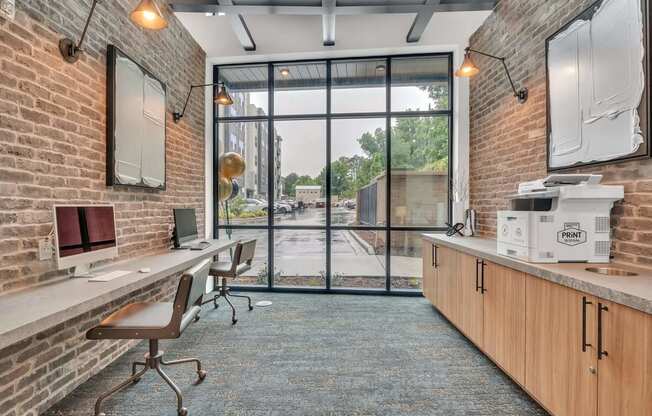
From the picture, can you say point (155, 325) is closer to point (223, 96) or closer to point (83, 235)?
point (83, 235)

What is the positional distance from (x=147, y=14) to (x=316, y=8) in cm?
188

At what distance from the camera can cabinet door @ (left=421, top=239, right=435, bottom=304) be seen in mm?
3674

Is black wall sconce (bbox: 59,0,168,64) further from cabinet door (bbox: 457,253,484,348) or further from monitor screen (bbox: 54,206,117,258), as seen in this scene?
cabinet door (bbox: 457,253,484,348)

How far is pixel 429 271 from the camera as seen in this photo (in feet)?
12.4

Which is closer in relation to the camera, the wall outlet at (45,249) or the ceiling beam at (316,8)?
the wall outlet at (45,249)

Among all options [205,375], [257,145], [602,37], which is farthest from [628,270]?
[257,145]

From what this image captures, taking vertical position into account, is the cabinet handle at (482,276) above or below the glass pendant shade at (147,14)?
below

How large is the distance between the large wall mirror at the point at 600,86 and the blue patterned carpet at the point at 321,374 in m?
1.83

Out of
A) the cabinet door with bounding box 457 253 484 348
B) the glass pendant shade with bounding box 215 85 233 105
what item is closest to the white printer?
the cabinet door with bounding box 457 253 484 348

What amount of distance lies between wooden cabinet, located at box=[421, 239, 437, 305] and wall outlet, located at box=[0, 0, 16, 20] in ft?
12.9

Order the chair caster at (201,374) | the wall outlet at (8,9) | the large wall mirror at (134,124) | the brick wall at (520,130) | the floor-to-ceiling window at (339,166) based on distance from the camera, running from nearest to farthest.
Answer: the wall outlet at (8,9)
the brick wall at (520,130)
the chair caster at (201,374)
the large wall mirror at (134,124)
the floor-to-ceiling window at (339,166)

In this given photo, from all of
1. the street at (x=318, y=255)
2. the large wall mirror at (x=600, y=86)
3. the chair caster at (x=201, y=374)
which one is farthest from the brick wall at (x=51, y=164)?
the large wall mirror at (x=600, y=86)

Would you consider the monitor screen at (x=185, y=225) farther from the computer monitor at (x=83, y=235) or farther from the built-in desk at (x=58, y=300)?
the computer monitor at (x=83, y=235)

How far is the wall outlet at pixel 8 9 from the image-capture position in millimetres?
1663
